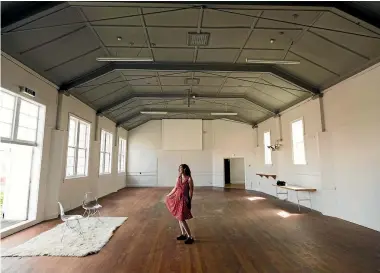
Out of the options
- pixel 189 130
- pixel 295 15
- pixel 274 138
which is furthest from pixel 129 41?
pixel 189 130

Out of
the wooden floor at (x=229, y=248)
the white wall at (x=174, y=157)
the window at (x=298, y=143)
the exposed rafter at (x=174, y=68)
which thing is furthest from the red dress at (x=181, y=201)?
the white wall at (x=174, y=157)

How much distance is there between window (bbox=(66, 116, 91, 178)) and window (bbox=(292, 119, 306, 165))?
706 cm

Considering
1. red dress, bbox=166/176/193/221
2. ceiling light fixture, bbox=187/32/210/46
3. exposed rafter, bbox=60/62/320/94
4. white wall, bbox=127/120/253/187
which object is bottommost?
red dress, bbox=166/176/193/221

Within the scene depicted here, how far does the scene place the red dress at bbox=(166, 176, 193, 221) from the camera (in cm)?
404

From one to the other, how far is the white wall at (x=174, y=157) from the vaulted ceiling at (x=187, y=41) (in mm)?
6287

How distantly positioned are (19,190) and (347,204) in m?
7.39

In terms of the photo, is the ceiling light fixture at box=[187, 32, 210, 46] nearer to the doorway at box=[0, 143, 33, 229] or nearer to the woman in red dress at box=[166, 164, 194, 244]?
the woman in red dress at box=[166, 164, 194, 244]

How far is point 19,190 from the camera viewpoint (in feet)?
17.2

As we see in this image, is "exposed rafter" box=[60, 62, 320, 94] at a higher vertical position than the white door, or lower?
higher

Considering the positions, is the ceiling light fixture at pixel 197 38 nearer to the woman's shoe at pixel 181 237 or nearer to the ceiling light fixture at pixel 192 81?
the ceiling light fixture at pixel 192 81

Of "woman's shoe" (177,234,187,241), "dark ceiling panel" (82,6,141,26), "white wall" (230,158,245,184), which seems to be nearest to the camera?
"dark ceiling panel" (82,6,141,26)

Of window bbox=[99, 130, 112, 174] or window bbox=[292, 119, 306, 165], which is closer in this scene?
window bbox=[292, 119, 306, 165]

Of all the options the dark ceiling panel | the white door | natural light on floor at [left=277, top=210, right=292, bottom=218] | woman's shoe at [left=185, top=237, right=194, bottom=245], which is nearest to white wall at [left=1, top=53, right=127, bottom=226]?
the white door

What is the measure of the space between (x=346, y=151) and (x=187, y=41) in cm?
443
